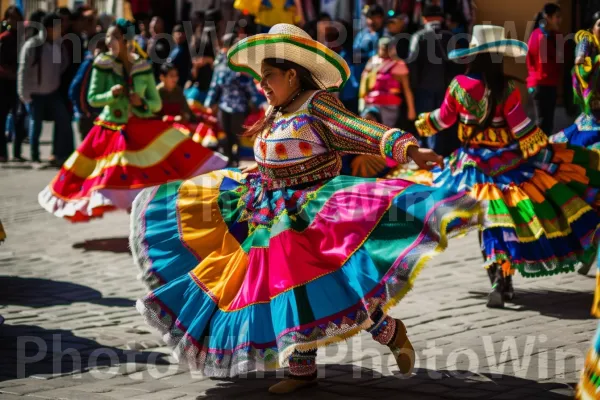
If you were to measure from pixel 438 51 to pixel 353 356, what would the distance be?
8316mm

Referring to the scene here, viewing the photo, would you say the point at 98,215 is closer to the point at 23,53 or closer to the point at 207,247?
the point at 207,247

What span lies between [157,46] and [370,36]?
200 inches

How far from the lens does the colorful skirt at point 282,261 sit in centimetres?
556

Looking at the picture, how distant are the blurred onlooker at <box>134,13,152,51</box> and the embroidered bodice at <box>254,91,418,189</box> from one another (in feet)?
46.8

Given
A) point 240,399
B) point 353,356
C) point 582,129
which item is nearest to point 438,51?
point 582,129

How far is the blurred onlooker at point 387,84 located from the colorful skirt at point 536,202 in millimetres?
6269

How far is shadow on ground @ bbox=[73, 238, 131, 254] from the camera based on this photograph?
10.8 meters

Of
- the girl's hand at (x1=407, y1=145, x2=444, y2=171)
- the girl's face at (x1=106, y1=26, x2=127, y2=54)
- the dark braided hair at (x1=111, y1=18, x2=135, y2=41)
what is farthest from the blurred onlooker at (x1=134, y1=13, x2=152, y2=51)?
the girl's hand at (x1=407, y1=145, x2=444, y2=171)

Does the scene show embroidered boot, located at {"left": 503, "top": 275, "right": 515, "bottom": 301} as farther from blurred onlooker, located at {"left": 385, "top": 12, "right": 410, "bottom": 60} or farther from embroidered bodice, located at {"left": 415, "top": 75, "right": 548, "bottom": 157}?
blurred onlooker, located at {"left": 385, "top": 12, "right": 410, "bottom": 60}

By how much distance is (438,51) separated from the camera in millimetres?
14438

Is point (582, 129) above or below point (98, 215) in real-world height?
above

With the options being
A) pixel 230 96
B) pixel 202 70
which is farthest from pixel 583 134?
pixel 202 70

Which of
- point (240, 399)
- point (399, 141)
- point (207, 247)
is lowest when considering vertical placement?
point (240, 399)

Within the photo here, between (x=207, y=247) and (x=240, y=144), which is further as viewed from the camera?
(x=240, y=144)
